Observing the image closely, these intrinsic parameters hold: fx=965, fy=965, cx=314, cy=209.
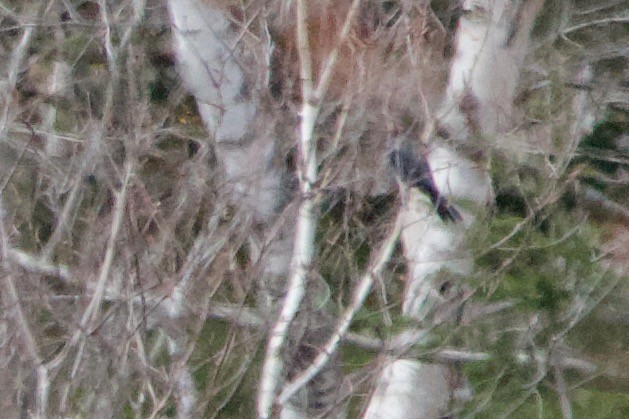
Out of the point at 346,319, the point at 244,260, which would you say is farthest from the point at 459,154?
the point at 244,260

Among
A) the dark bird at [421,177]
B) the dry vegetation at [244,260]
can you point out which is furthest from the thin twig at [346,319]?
the dark bird at [421,177]

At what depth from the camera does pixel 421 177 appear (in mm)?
4082

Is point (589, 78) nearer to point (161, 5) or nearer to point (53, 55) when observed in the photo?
point (161, 5)

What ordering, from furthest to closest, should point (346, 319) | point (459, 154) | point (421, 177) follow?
point (459, 154), point (421, 177), point (346, 319)

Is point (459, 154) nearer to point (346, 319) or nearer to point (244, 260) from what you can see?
point (346, 319)

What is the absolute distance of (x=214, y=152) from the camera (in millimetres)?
4820

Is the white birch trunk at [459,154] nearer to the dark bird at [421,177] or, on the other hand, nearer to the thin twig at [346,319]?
the dark bird at [421,177]

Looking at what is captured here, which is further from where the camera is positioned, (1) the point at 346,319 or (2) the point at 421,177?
(2) the point at 421,177

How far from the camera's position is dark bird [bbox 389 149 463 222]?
3.89m

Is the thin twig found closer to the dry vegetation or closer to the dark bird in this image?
the dry vegetation

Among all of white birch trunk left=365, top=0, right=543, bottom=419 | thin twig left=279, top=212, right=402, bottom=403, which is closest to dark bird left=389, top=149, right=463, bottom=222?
white birch trunk left=365, top=0, right=543, bottom=419

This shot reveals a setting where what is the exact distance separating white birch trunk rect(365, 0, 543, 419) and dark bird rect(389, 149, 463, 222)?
3 centimetres

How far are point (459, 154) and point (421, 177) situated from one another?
9.5 inches

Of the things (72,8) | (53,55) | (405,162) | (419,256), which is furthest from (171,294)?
(53,55)
